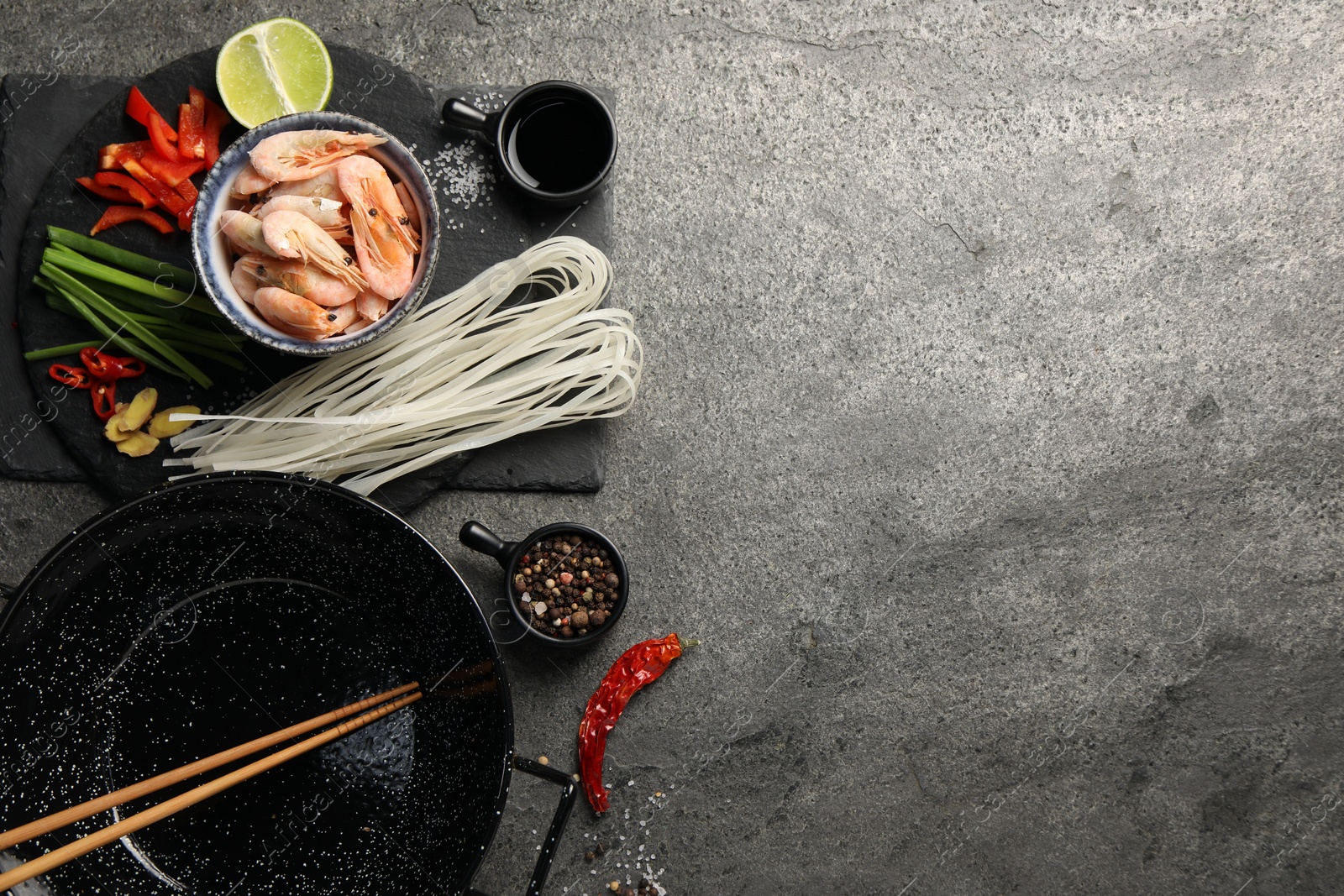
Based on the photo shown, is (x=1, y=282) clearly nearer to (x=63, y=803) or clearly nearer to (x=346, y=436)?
(x=346, y=436)

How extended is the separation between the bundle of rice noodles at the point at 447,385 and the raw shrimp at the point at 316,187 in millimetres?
321

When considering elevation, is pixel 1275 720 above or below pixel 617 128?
below

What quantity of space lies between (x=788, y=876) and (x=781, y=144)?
6.11ft

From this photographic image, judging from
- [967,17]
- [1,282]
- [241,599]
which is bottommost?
[241,599]

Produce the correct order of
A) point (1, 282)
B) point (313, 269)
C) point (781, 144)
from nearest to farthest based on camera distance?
point (313, 269) < point (1, 282) < point (781, 144)

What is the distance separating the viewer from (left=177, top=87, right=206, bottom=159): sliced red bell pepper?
6.05ft

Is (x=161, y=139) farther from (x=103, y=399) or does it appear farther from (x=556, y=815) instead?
(x=556, y=815)

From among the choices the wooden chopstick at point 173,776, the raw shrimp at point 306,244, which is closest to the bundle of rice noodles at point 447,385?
the raw shrimp at point 306,244

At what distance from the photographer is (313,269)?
163cm

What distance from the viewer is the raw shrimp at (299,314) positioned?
161 cm

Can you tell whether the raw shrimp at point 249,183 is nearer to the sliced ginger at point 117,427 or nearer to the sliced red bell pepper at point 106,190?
the sliced red bell pepper at point 106,190

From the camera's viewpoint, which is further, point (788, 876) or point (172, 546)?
point (788, 876)

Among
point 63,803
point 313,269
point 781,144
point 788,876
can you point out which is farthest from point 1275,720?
point 63,803

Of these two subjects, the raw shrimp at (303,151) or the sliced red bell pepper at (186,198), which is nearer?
the raw shrimp at (303,151)
